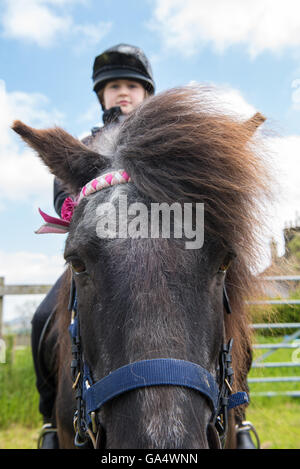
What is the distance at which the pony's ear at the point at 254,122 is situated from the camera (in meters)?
2.12

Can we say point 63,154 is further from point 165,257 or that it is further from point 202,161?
point 165,257

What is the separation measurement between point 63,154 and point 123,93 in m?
2.55

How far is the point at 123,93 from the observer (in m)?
4.39

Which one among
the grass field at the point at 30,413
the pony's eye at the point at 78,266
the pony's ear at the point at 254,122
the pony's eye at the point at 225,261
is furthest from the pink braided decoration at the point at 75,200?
the grass field at the point at 30,413

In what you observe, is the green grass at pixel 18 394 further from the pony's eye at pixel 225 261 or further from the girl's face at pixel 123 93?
the pony's eye at pixel 225 261

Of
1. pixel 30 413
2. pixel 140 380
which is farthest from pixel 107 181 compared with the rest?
pixel 30 413

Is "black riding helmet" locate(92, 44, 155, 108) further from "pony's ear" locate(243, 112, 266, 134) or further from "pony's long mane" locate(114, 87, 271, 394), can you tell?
"pony's long mane" locate(114, 87, 271, 394)

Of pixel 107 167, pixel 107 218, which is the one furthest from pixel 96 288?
pixel 107 167

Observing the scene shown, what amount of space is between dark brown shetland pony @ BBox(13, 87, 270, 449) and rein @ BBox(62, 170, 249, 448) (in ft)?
0.10

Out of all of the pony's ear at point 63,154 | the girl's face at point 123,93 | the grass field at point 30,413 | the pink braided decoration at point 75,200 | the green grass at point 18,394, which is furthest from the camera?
the green grass at point 18,394

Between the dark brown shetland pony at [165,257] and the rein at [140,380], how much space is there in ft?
0.10

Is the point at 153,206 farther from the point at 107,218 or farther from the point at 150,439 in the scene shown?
the point at 150,439

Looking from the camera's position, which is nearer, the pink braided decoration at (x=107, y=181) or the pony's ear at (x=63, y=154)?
the pink braided decoration at (x=107, y=181)
